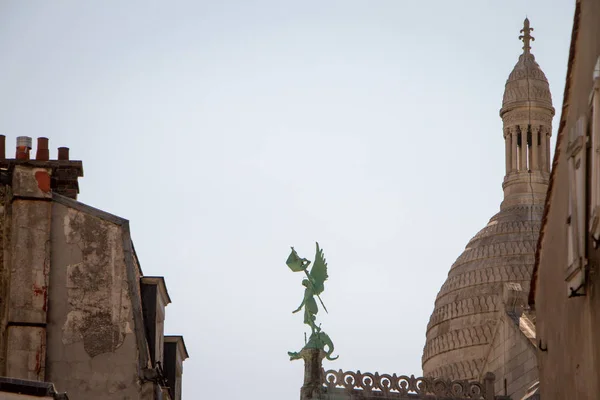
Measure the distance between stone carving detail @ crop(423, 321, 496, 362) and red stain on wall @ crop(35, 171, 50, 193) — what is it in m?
42.5

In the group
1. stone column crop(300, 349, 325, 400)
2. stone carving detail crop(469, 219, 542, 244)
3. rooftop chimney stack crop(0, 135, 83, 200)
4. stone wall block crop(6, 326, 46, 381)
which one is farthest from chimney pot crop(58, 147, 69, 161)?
stone carving detail crop(469, 219, 542, 244)

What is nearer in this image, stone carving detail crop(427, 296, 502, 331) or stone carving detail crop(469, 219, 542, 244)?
stone carving detail crop(427, 296, 502, 331)

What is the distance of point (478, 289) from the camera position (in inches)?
2879

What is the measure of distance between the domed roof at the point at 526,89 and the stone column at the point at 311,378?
120 ft

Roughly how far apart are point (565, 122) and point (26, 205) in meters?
8.60

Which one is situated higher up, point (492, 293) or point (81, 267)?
point (492, 293)

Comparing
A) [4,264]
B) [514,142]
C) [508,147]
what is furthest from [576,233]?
[508,147]

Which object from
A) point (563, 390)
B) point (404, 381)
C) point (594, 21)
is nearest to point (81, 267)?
point (563, 390)

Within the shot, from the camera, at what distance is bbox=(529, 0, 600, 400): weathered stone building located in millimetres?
21297

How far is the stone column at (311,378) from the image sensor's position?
39.3 meters

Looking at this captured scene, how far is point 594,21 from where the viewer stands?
21.7m

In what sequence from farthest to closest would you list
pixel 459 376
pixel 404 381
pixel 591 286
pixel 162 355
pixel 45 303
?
pixel 459 376
pixel 404 381
pixel 162 355
pixel 45 303
pixel 591 286

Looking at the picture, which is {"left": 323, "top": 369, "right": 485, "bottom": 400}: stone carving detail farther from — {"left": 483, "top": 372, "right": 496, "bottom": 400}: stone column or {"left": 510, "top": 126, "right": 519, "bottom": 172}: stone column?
{"left": 510, "top": 126, "right": 519, "bottom": 172}: stone column

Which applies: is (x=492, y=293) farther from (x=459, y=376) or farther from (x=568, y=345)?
(x=568, y=345)
